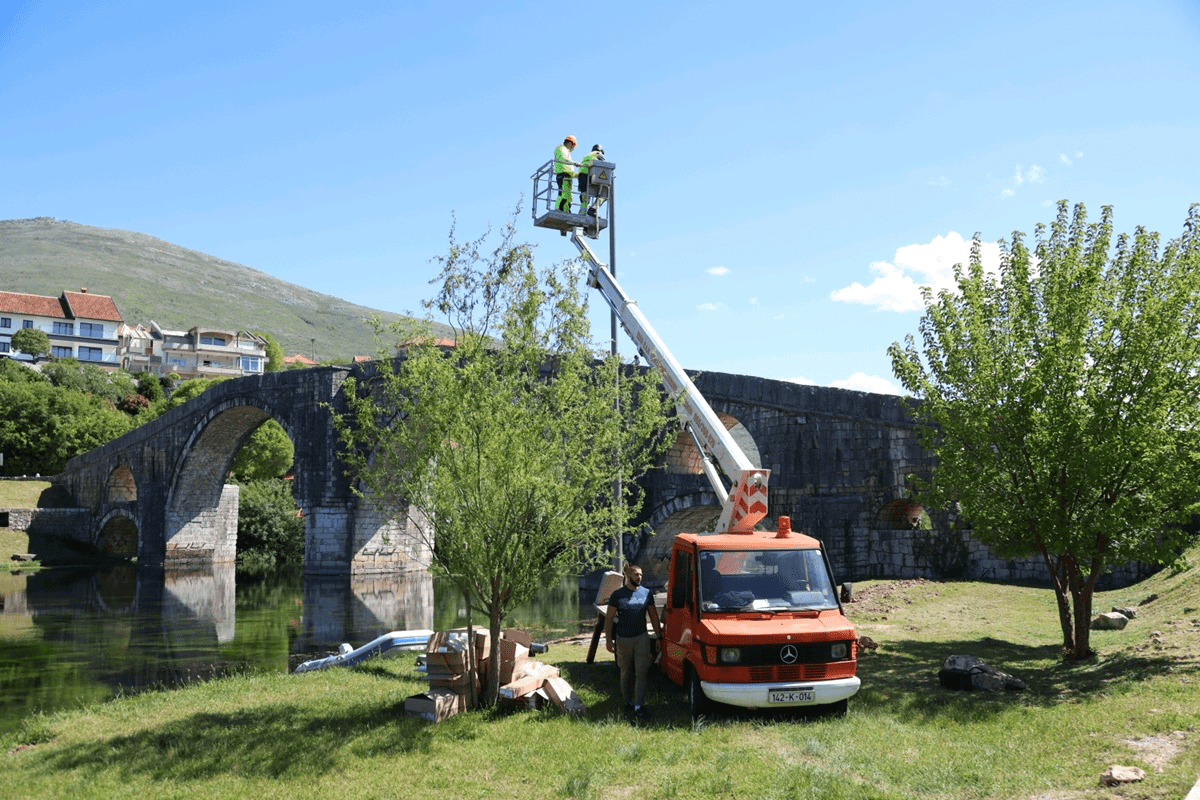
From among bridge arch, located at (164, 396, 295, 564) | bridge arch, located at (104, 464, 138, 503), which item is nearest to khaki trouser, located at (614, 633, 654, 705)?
bridge arch, located at (164, 396, 295, 564)

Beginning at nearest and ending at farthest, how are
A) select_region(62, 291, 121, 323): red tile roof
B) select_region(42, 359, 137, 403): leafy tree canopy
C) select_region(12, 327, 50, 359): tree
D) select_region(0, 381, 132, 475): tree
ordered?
1. select_region(0, 381, 132, 475): tree
2. select_region(42, 359, 137, 403): leafy tree canopy
3. select_region(12, 327, 50, 359): tree
4. select_region(62, 291, 121, 323): red tile roof

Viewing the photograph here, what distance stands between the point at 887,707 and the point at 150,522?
4429cm

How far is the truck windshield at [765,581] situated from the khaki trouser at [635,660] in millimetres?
704

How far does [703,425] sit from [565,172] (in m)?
6.78

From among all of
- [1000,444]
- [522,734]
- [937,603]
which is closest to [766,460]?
[937,603]

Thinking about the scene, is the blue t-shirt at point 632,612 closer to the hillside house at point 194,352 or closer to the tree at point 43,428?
the tree at point 43,428

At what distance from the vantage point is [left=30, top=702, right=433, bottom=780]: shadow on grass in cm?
716

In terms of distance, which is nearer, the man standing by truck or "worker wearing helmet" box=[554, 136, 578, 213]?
the man standing by truck

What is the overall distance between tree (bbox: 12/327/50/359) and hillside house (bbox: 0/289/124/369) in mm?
6211

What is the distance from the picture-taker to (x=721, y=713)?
8305 millimetres

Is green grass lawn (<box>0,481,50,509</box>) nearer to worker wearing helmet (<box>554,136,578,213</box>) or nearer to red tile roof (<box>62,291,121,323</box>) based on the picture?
worker wearing helmet (<box>554,136,578,213</box>)

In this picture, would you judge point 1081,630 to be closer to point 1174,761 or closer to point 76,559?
point 1174,761

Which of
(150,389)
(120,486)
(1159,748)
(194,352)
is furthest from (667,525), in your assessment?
(194,352)

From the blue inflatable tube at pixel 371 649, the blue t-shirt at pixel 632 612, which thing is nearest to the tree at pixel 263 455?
the blue inflatable tube at pixel 371 649
